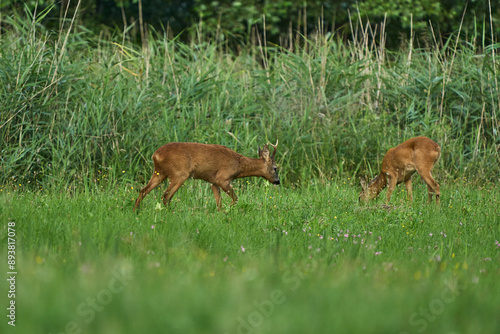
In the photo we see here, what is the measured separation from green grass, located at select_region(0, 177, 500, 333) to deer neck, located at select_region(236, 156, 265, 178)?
0.30m

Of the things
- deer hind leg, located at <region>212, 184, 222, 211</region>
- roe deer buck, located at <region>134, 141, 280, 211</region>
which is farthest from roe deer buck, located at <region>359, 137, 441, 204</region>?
deer hind leg, located at <region>212, 184, 222, 211</region>

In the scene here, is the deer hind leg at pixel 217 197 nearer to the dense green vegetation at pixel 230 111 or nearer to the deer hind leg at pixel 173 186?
the deer hind leg at pixel 173 186

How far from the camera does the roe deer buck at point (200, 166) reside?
6.29 meters

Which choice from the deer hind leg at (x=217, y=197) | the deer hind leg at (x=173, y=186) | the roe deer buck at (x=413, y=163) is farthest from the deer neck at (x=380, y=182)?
the deer hind leg at (x=173, y=186)

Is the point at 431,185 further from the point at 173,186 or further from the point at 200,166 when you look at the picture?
the point at 173,186

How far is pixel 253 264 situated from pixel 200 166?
2765 mm

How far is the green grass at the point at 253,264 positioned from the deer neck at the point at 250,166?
30 centimetres

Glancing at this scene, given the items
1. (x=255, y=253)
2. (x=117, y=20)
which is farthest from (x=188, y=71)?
(x=117, y=20)

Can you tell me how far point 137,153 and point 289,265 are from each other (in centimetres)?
452

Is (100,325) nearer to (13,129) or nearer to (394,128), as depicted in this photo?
(13,129)

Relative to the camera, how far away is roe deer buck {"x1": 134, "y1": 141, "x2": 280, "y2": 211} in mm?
6289

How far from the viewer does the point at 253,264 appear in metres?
3.80

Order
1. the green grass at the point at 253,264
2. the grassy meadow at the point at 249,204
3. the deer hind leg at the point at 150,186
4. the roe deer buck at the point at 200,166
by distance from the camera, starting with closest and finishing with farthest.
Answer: the green grass at the point at 253,264, the grassy meadow at the point at 249,204, the deer hind leg at the point at 150,186, the roe deer buck at the point at 200,166

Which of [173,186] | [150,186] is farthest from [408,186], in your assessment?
[150,186]
